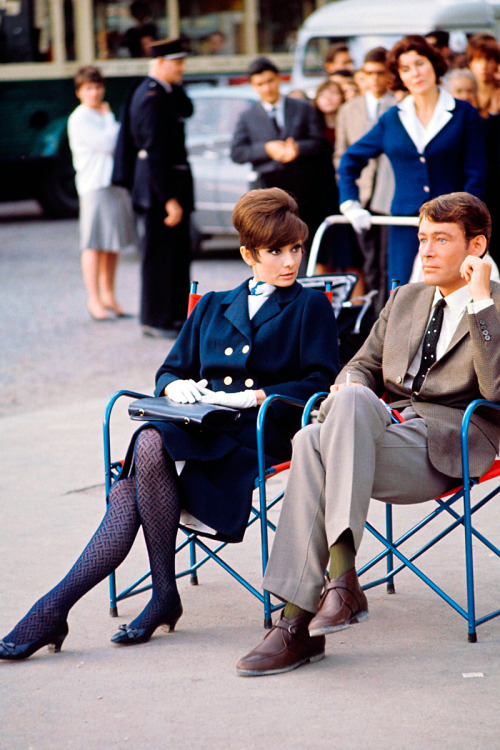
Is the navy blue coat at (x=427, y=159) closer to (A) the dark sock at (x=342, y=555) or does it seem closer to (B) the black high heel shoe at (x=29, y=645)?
(A) the dark sock at (x=342, y=555)

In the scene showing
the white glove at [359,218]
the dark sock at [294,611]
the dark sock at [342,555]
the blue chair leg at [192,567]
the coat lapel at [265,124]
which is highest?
the coat lapel at [265,124]

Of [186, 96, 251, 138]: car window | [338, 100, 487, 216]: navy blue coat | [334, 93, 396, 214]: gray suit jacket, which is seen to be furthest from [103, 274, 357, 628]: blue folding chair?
[186, 96, 251, 138]: car window

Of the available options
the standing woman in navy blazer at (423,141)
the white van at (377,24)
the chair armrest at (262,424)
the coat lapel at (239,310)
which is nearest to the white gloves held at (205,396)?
the chair armrest at (262,424)

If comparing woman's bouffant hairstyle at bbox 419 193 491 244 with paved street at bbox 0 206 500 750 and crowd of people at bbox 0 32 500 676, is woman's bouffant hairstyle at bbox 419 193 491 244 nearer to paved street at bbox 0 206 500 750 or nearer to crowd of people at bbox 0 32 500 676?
crowd of people at bbox 0 32 500 676

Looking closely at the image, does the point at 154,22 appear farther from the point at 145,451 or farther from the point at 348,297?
the point at 145,451

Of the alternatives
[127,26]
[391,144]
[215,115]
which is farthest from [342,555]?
[127,26]

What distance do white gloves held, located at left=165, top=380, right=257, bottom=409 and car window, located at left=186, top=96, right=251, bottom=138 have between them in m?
8.77

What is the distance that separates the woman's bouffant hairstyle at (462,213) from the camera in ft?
12.6

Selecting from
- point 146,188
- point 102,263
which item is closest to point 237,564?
point 146,188

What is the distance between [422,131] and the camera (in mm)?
6082

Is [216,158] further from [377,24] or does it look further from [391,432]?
[391,432]

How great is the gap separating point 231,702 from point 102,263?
23.1 feet

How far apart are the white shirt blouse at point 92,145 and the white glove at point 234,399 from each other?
6.05 m

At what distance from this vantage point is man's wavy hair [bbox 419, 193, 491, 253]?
12.6 ft
